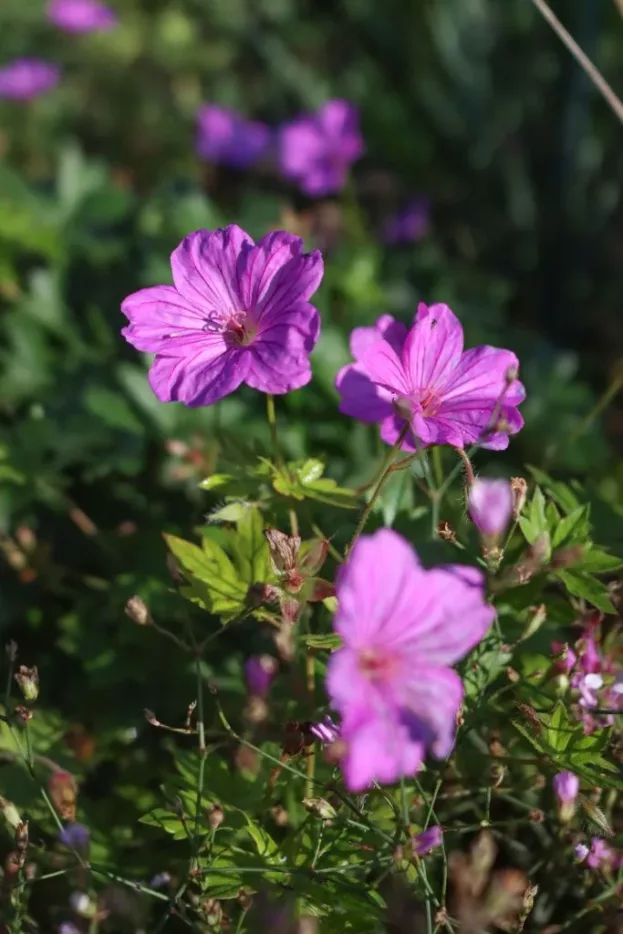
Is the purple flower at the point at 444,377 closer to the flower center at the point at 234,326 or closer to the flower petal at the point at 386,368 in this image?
the flower petal at the point at 386,368

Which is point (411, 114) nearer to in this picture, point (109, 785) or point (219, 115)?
point (219, 115)

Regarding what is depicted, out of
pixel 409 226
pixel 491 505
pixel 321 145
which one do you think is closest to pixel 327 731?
pixel 491 505

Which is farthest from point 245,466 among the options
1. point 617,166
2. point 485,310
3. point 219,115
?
point 219,115

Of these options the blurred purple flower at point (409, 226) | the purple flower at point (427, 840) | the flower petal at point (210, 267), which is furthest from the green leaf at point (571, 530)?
the blurred purple flower at point (409, 226)

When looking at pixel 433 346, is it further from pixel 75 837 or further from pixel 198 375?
pixel 75 837

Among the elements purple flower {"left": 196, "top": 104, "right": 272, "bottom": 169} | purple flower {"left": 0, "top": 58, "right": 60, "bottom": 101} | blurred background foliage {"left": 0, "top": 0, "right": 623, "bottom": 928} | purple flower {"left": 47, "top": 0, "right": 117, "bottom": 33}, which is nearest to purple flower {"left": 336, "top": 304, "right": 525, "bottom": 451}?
blurred background foliage {"left": 0, "top": 0, "right": 623, "bottom": 928}

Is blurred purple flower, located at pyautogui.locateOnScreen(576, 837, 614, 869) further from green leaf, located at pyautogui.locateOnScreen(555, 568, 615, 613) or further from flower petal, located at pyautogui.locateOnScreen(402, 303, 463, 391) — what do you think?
flower petal, located at pyautogui.locateOnScreen(402, 303, 463, 391)

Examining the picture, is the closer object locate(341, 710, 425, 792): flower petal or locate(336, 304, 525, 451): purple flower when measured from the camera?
locate(341, 710, 425, 792): flower petal
